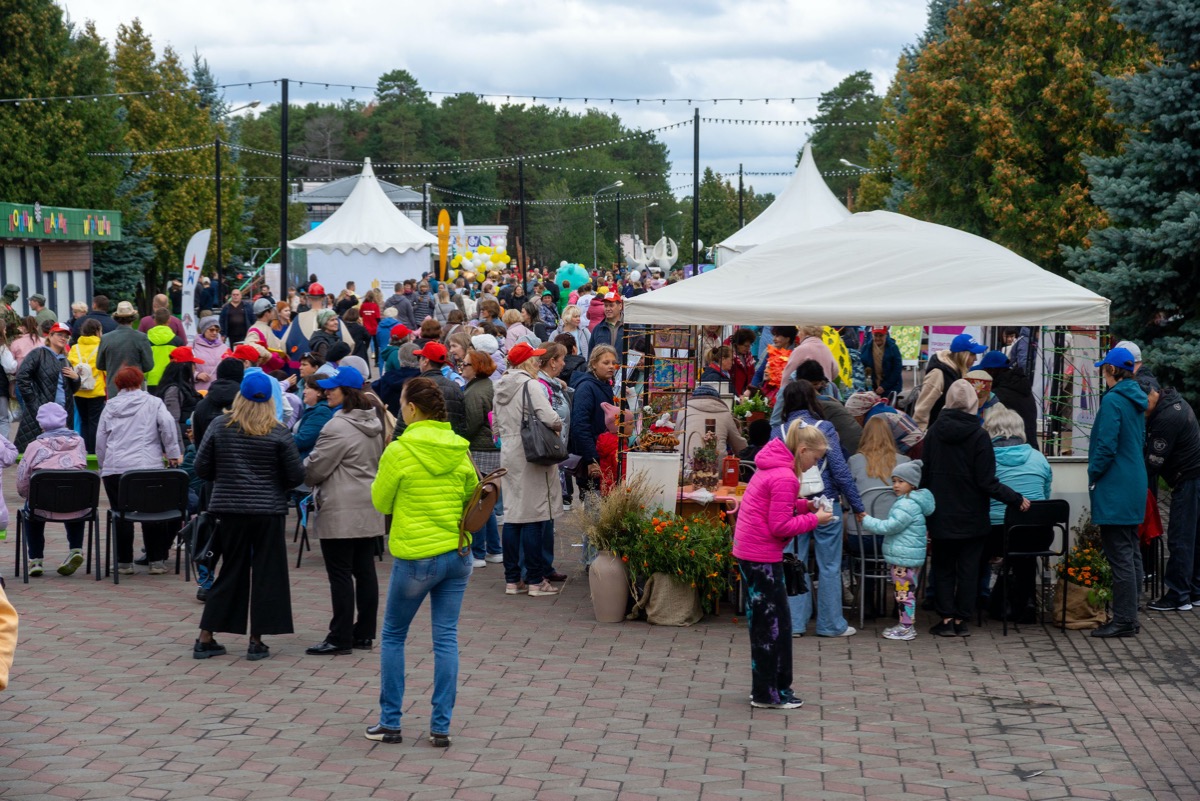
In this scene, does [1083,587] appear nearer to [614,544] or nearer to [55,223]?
[614,544]

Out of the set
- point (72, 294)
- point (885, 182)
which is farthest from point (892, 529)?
point (885, 182)

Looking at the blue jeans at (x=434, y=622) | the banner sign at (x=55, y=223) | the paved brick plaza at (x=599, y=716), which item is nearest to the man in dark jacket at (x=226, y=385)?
the paved brick plaza at (x=599, y=716)

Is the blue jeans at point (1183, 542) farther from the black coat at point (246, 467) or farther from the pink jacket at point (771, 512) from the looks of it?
the black coat at point (246, 467)

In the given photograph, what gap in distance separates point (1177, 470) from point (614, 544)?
410 centimetres

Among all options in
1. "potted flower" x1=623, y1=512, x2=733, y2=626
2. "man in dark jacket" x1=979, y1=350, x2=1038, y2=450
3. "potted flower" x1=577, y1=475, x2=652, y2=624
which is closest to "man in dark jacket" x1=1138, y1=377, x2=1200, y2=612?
"man in dark jacket" x1=979, y1=350, x2=1038, y2=450

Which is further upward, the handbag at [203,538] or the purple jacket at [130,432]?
the purple jacket at [130,432]

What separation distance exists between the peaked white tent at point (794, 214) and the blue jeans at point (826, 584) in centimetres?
2067

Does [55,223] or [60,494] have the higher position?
[55,223]

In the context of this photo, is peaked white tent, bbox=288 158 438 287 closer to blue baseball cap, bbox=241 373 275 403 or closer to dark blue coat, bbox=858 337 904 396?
dark blue coat, bbox=858 337 904 396

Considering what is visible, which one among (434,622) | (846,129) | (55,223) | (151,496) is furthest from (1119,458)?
(846,129)

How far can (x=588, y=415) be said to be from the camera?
443 inches

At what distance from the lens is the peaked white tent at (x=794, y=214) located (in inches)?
1196

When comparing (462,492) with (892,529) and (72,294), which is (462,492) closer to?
(892,529)

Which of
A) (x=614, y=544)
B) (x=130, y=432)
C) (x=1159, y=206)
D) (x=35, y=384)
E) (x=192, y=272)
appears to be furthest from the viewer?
(x=192, y=272)
